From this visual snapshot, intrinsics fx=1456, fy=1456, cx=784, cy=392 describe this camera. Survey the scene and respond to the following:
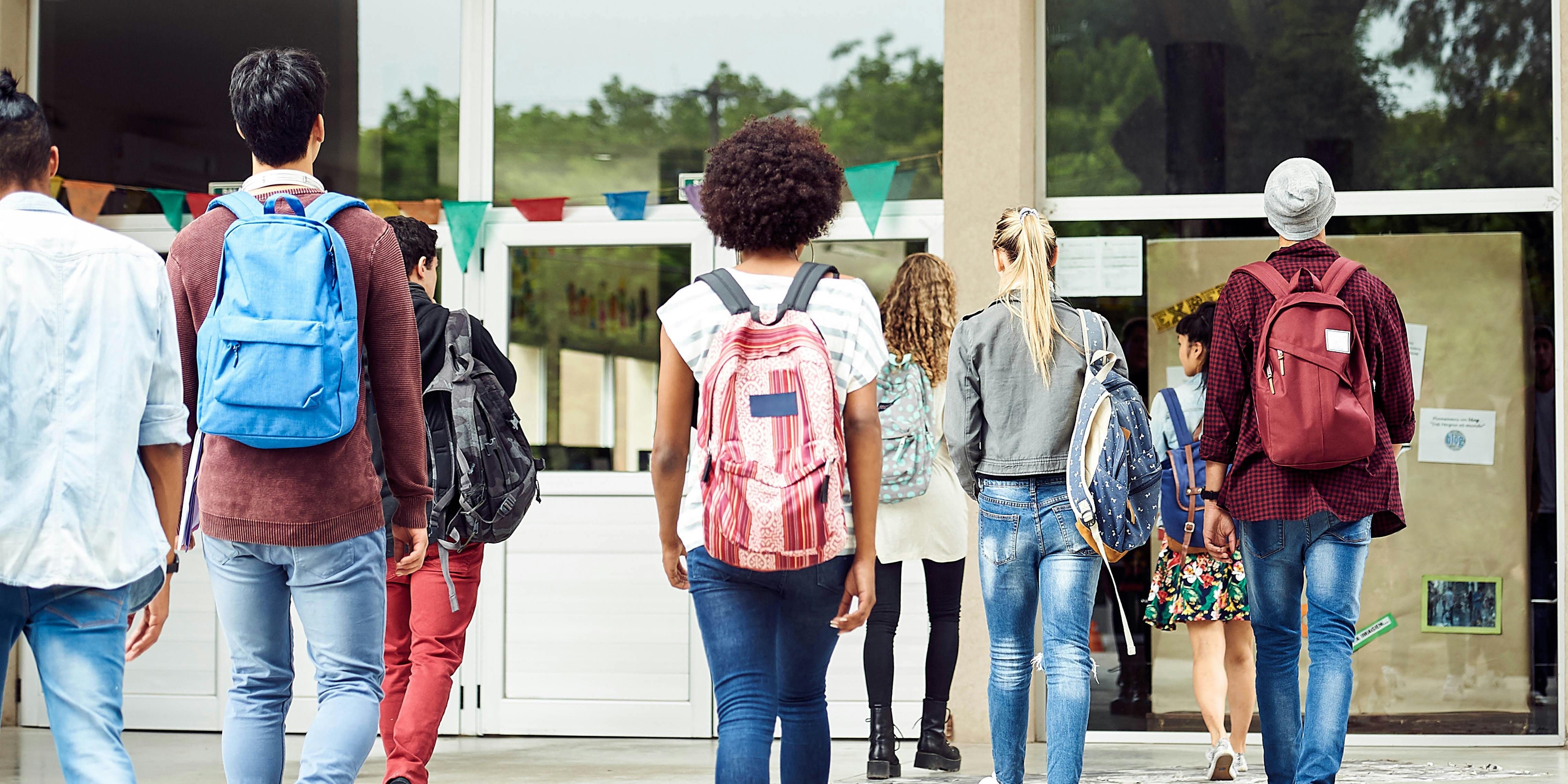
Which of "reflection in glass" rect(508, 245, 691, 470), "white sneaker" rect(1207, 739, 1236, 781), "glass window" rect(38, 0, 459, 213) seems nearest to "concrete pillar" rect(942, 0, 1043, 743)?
"white sneaker" rect(1207, 739, 1236, 781)

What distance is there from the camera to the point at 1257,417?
4.11 meters

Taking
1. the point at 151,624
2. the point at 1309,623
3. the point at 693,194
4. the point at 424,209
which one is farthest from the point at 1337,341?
the point at 424,209

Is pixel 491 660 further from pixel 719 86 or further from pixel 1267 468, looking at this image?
pixel 1267 468

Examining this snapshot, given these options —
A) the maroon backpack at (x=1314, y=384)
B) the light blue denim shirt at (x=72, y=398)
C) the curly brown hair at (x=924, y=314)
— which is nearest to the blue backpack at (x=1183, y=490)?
the curly brown hair at (x=924, y=314)

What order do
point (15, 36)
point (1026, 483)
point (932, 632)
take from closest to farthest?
point (1026, 483) → point (932, 632) → point (15, 36)

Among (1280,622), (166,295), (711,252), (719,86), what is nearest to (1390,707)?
(1280,622)

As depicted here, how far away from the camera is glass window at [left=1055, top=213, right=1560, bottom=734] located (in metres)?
6.20

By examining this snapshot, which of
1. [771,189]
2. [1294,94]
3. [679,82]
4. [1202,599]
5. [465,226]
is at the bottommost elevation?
[1202,599]

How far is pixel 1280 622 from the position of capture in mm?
4113

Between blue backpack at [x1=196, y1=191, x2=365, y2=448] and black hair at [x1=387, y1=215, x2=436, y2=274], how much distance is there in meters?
1.47

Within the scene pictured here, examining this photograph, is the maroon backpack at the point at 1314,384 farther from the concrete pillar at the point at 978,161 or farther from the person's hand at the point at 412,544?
the person's hand at the point at 412,544

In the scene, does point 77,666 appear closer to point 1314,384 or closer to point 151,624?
point 151,624

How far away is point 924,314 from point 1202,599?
5.01 ft

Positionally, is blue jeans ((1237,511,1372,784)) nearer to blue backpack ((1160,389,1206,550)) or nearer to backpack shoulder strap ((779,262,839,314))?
blue backpack ((1160,389,1206,550))
